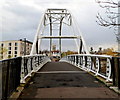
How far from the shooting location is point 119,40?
17.4 ft

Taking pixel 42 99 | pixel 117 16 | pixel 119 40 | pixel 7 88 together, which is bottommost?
pixel 42 99

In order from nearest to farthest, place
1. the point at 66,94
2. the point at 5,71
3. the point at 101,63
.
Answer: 1. the point at 5,71
2. the point at 66,94
3. the point at 101,63

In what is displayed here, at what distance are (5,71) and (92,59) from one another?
5.58m

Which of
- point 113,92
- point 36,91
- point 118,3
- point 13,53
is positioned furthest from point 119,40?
point 13,53

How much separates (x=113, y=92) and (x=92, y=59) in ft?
A: 12.8

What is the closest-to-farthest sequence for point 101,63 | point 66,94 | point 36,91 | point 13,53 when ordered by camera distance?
point 66,94
point 36,91
point 101,63
point 13,53

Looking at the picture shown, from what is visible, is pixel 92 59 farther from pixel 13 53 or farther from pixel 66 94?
pixel 13 53

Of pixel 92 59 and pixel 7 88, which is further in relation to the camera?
pixel 92 59

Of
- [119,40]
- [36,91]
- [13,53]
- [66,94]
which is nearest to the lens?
[66,94]

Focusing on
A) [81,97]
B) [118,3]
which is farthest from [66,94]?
[118,3]

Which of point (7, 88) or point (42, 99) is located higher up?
point (7, 88)

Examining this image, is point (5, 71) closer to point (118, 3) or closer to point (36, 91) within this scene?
point (36, 91)

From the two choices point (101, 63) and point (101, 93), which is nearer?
point (101, 93)

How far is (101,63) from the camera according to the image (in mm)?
7090
